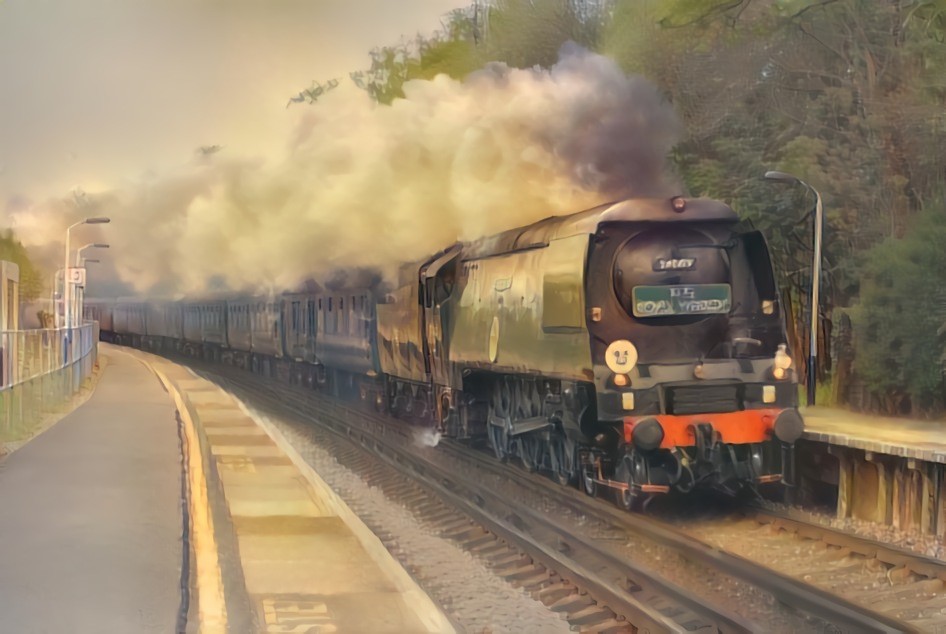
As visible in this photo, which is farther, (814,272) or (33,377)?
(33,377)

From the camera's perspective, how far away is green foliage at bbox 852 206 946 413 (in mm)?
3145

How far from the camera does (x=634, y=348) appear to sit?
3707 mm

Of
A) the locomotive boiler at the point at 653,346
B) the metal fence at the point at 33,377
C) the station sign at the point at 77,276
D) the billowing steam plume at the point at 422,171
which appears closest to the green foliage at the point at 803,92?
the billowing steam plume at the point at 422,171

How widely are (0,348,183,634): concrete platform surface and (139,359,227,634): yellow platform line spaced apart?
0.07m

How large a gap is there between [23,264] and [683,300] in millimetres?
2558

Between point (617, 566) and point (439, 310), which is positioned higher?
point (439, 310)

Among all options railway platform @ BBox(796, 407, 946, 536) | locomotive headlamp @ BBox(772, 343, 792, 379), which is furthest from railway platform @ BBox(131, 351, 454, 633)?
railway platform @ BBox(796, 407, 946, 536)

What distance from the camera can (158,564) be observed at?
3152mm

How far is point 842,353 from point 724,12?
1259 mm

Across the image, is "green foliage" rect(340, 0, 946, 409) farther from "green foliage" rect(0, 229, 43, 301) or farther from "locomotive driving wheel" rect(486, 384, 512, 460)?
"locomotive driving wheel" rect(486, 384, 512, 460)

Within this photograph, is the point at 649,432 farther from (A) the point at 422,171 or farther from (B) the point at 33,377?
(B) the point at 33,377

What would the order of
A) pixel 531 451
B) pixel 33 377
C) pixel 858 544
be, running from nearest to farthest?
1. pixel 858 544
2. pixel 531 451
3. pixel 33 377

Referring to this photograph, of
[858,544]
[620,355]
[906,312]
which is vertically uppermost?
[906,312]

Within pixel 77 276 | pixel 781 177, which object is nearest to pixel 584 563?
pixel 781 177
